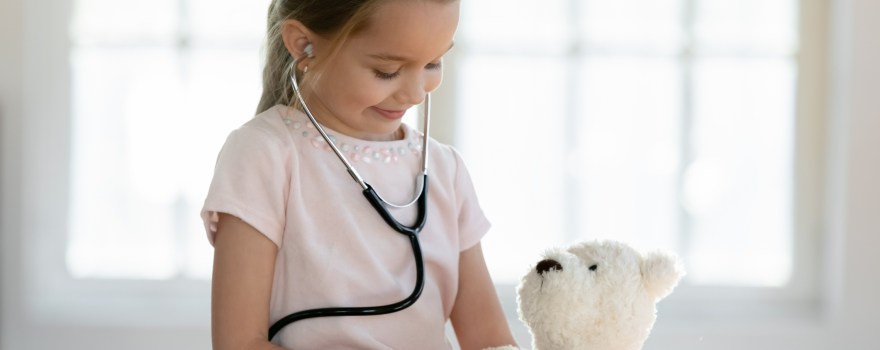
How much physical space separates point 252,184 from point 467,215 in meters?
0.30

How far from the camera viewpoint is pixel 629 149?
3.31 meters

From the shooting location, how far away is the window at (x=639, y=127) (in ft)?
10.7

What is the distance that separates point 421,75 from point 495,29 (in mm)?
2187

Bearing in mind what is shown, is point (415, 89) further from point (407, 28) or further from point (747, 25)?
point (747, 25)

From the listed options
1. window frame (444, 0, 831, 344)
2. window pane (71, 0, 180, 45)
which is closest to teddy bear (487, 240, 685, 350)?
window frame (444, 0, 831, 344)

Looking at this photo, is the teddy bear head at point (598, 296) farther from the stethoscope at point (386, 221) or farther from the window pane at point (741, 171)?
the window pane at point (741, 171)

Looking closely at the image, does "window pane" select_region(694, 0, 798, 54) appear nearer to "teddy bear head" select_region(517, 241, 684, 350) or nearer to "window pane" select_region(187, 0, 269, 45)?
"window pane" select_region(187, 0, 269, 45)

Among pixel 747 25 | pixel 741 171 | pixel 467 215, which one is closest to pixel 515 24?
pixel 747 25

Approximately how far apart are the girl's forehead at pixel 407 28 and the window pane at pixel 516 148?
85.7 inches

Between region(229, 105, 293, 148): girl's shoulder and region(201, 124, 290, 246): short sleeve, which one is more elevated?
region(229, 105, 293, 148): girl's shoulder

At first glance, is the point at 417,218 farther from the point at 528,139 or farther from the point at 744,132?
the point at 744,132

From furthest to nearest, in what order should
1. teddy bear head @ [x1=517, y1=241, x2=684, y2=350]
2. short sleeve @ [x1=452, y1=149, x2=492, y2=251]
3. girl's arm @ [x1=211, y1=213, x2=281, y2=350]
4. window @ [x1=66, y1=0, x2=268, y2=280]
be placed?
window @ [x1=66, y1=0, x2=268, y2=280] → short sleeve @ [x1=452, y1=149, x2=492, y2=251] → girl's arm @ [x1=211, y1=213, x2=281, y2=350] → teddy bear head @ [x1=517, y1=241, x2=684, y2=350]

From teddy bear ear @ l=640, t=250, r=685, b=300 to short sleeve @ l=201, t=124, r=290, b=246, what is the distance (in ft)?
1.25

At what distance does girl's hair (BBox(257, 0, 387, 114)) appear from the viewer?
1068mm
